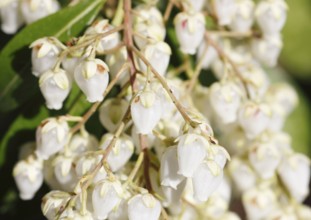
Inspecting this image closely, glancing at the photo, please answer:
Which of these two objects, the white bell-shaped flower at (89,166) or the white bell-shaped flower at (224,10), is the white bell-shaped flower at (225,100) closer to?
the white bell-shaped flower at (224,10)

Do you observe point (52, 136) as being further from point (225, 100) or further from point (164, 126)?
point (225, 100)

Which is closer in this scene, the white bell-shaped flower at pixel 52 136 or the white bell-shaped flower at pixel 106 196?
the white bell-shaped flower at pixel 106 196

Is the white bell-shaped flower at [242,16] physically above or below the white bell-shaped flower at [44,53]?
below

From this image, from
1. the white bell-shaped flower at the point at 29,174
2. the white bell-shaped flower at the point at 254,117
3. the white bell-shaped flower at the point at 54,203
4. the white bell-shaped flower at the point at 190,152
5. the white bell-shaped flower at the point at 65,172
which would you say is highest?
the white bell-shaped flower at the point at 190,152

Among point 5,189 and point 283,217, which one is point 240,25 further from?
point 5,189

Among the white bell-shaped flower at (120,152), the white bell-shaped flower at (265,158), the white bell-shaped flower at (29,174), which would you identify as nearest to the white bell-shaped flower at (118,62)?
the white bell-shaped flower at (120,152)

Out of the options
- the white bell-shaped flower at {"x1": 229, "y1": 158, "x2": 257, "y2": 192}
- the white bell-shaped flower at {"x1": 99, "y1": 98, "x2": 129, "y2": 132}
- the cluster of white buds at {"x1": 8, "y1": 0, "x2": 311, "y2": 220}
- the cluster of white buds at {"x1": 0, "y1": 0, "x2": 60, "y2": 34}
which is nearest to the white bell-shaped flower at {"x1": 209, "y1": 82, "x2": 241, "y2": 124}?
the cluster of white buds at {"x1": 8, "y1": 0, "x2": 311, "y2": 220}
